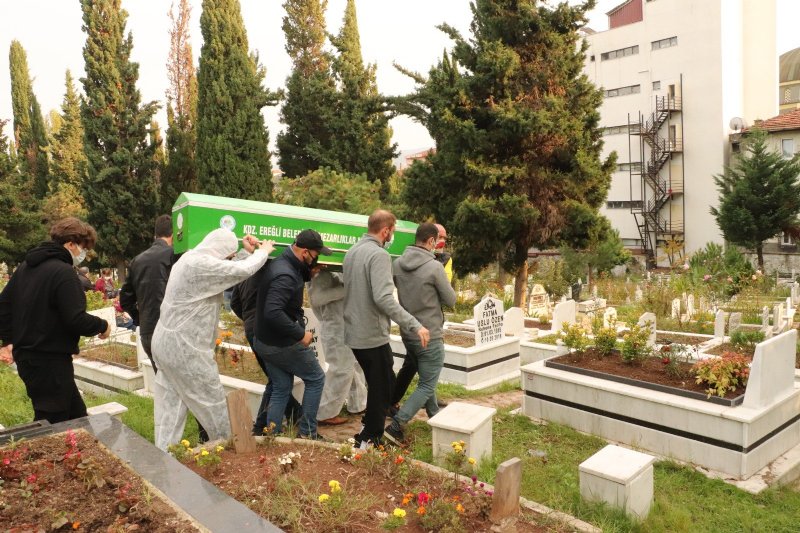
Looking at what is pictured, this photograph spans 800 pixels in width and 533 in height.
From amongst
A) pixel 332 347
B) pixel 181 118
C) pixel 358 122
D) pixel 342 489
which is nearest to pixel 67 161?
pixel 181 118

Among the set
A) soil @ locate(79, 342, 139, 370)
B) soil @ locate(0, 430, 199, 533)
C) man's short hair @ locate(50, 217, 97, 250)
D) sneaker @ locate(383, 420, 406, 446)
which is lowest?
sneaker @ locate(383, 420, 406, 446)

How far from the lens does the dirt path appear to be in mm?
5868

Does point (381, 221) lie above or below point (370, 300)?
above

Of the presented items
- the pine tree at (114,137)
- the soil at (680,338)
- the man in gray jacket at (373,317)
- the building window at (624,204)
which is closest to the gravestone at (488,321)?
the soil at (680,338)

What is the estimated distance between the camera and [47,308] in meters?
4.41

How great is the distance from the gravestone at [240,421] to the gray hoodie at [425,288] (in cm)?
196

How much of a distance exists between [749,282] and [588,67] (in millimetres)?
24867

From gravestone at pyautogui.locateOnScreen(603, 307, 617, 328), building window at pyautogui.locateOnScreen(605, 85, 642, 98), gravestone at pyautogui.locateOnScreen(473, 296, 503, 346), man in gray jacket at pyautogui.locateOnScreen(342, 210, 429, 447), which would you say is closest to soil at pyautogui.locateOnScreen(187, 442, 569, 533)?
man in gray jacket at pyautogui.locateOnScreen(342, 210, 429, 447)

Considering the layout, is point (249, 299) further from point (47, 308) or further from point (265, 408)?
point (47, 308)

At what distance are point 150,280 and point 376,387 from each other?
2.40m

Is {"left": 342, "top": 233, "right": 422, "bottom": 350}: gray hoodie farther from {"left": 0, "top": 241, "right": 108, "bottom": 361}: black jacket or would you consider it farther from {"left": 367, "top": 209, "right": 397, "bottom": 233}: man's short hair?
{"left": 0, "top": 241, "right": 108, "bottom": 361}: black jacket

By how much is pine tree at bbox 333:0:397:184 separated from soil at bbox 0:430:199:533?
2473cm

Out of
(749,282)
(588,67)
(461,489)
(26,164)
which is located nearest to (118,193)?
(26,164)

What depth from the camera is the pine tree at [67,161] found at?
31.2 m
